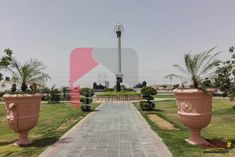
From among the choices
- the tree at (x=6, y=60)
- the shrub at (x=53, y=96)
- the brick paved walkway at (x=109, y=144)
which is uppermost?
the tree at (x=6, y=60)

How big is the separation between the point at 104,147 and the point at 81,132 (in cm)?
332

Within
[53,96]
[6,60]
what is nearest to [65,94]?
[53,96]

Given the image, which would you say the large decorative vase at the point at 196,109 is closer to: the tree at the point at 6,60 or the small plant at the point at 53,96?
the tree at the point at 6,60

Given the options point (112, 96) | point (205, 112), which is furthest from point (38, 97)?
point (112, 96)

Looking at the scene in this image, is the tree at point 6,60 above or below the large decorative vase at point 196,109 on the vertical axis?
above

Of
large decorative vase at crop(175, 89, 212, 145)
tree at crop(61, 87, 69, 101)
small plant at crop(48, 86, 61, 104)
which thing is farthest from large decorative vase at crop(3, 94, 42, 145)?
tree at crop(61, 87, 69, 101)

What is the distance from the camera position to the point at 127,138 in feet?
33.6

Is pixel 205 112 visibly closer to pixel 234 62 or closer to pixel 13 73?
pixel 234 62

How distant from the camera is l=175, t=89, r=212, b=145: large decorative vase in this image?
8.68 meters

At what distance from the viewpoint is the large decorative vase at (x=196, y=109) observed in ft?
28.5

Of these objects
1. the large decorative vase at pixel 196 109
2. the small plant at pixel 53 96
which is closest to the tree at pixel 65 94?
the small plant at pixel 53 96

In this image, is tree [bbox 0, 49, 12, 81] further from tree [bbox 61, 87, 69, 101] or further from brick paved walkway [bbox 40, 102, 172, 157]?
tree [bbox 61, 87, 69, 101]

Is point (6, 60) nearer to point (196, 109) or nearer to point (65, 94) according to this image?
point (196, 109)

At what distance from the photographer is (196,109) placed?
868cm
